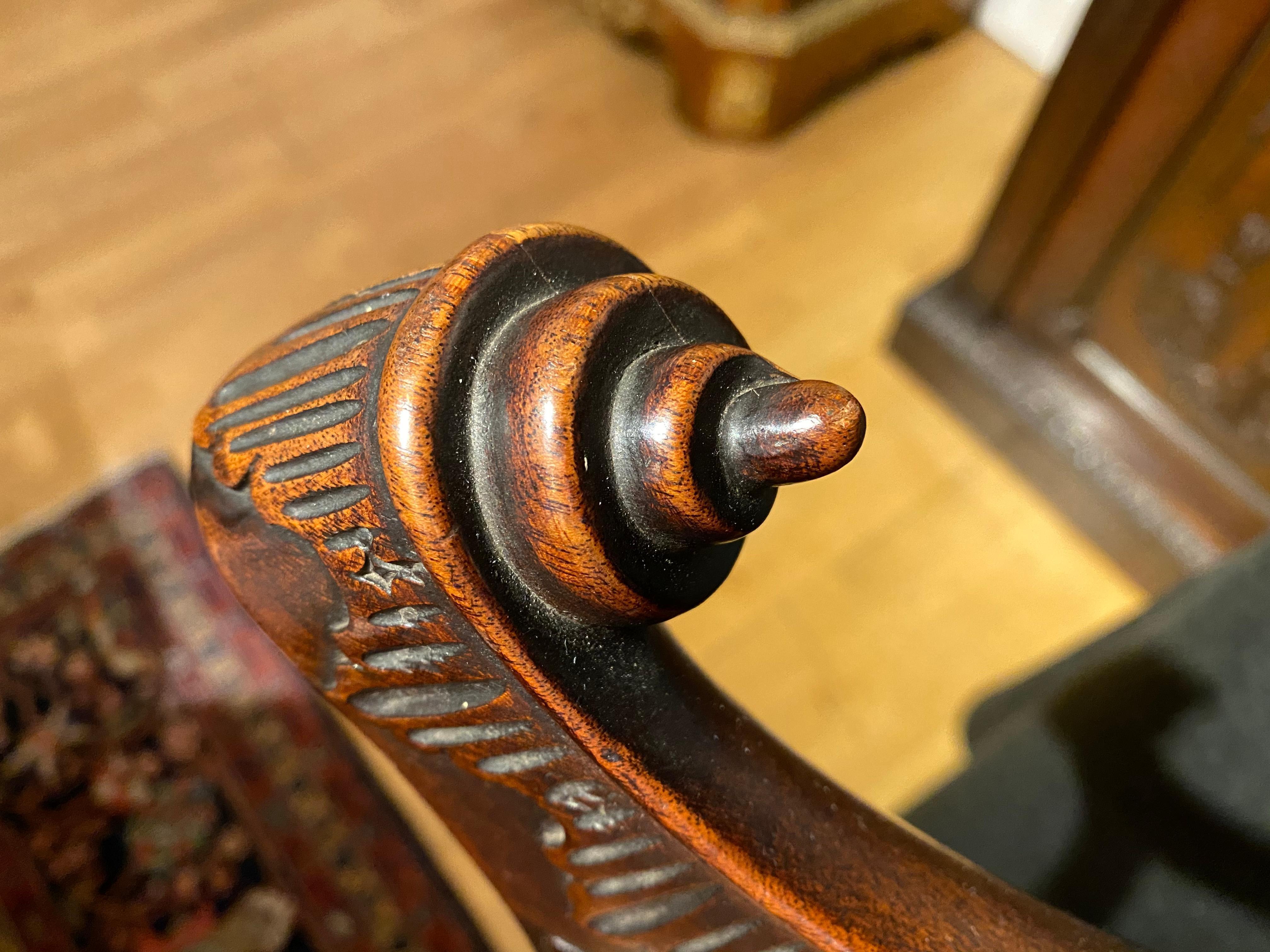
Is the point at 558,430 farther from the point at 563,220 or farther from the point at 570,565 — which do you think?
the point at 563,220

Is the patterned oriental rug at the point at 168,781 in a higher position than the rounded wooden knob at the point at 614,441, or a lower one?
lower

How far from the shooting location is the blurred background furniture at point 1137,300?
88cm

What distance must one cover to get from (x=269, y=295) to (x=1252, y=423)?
1.36m

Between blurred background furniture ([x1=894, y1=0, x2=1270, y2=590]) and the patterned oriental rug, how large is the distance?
0.97 meters

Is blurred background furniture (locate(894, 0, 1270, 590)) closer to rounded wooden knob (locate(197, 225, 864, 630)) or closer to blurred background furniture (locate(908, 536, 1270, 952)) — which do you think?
blurred background furniture (locate(908, 536, 1270, 952))

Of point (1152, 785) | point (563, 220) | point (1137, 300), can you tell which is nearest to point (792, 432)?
point (1152, 785)

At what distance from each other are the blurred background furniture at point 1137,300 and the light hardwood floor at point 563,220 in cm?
12

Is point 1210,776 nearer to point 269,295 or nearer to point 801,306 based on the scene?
point 801,306

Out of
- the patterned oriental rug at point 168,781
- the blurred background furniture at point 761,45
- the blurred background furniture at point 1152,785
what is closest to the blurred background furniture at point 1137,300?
the blurred background furniture at point 1152,785

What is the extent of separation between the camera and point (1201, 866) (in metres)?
0.60

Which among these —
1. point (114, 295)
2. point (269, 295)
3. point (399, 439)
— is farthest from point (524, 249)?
point (114, 295)

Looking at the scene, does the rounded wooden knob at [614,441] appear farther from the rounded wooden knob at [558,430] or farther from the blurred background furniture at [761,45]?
the blurred background furniture at [761,45]

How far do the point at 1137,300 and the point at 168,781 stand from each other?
1.29 meters

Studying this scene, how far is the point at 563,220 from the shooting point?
1518mm
